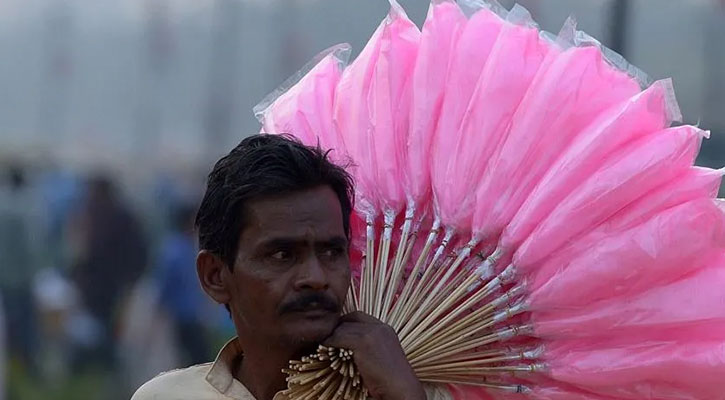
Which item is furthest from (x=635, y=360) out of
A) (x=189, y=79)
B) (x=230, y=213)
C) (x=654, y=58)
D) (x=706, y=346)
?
(x=189, y=79)

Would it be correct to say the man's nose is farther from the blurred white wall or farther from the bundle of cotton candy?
the blurred white wall

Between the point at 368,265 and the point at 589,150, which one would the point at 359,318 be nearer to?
the point at 368,265

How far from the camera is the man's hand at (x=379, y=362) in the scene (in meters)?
2.80

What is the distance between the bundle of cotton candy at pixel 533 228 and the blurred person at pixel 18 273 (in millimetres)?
7010

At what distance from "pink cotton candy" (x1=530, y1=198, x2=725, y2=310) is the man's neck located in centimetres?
54

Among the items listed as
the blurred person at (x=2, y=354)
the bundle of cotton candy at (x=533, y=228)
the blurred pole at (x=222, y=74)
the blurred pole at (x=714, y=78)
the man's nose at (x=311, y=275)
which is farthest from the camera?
the blurred person at (x=2, y=354)

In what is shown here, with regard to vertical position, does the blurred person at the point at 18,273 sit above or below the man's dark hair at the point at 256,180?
below

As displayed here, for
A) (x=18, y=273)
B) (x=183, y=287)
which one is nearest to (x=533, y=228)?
(x=183, y=287)

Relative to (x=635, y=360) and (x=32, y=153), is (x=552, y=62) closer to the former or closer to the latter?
(x=635, y=360)

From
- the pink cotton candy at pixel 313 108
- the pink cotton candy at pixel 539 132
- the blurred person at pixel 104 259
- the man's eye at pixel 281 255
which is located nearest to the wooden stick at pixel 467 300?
the pink cotton candy at pixel 539 132

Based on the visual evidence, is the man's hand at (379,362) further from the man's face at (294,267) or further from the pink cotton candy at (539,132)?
the pink cotton candy at (539,132)

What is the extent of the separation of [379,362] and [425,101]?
2.01 feet

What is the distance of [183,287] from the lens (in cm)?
959

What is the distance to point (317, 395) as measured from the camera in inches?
112
